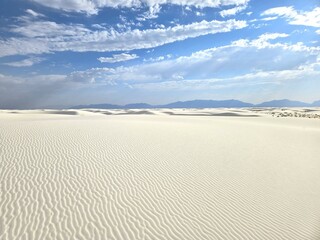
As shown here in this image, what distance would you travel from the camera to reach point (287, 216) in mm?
7945

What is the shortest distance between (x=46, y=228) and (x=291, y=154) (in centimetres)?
1200

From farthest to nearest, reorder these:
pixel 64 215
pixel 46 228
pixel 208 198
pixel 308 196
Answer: pixel 308 196, pixel 208 198, pixel 64 215, pixel 46 228

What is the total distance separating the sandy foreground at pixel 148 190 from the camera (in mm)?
6805

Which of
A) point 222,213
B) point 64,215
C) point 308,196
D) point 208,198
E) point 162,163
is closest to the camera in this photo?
point 64,215

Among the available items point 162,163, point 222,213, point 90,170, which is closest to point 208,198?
point 222,213

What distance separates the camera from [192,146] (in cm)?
1438

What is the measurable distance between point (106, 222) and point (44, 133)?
8.78m

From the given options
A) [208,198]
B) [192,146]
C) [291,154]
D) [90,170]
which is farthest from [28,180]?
[291,154]

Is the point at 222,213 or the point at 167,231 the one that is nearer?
the point at 167,231

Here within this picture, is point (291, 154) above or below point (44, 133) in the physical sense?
below

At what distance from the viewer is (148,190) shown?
28.5ft

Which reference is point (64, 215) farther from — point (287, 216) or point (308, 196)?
point (308, 196)

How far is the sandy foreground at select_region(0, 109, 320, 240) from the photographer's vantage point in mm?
6805

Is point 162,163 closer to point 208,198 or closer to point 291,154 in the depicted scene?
point 208,198
